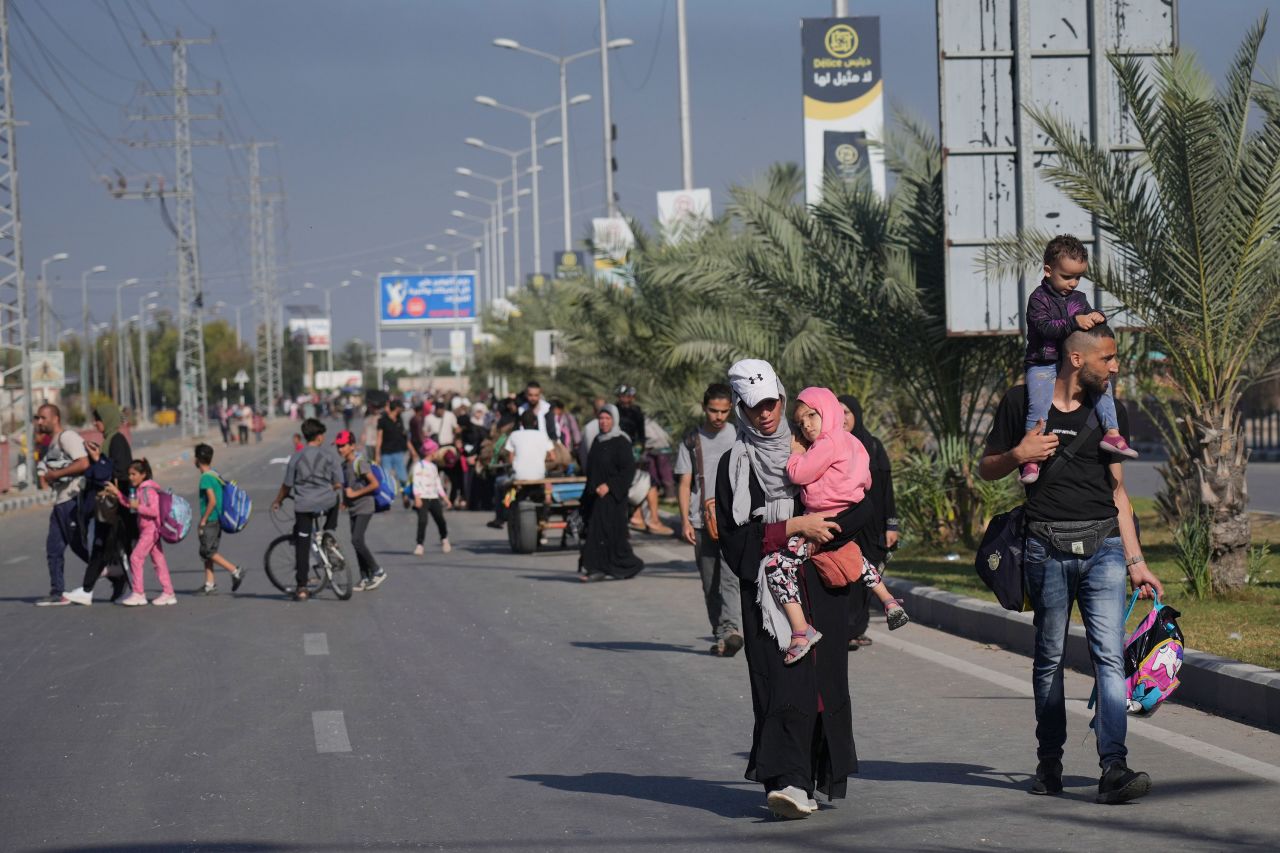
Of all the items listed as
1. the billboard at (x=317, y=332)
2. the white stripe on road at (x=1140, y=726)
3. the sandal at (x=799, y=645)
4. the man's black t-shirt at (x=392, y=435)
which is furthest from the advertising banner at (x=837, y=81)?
the billboard at (x=317, y=332)

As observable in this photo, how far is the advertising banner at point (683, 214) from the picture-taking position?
106ft

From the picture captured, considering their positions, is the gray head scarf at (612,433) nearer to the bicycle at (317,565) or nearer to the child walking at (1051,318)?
the bicycle at (317,565)

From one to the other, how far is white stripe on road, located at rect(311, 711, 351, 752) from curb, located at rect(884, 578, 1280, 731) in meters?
3.57

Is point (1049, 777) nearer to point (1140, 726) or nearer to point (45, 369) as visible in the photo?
point (1140, 726)

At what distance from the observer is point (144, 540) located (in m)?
16.3

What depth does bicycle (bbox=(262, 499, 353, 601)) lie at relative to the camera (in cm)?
1647

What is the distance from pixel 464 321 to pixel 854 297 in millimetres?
77903

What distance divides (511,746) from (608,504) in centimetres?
896

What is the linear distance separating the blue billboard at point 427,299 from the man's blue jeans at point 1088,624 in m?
88.2

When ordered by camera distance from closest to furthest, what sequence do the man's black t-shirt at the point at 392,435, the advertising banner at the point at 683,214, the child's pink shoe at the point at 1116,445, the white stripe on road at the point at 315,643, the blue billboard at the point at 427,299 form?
the child's pink shoe at the point at 1116,445 < the white stripe on road at the point at 315,643 < the man's black t-shirt at the point at 392,435 < the advertising banner at the point at 683,214 < the blue billboard at the point at 427,299

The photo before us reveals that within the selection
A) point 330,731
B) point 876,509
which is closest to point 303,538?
point 876,509

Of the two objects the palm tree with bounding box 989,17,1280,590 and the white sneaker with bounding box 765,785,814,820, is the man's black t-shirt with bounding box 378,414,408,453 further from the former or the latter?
the white sneaker with bounding box 765,785,814,820

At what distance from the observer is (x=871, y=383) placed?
22.3 m

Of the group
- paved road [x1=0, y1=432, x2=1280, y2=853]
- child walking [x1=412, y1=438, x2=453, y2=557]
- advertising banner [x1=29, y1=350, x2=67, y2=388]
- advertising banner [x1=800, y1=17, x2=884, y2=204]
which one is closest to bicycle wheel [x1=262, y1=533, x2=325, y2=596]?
paved road [x1=0, y1=432, x2=1280, y2=853]
